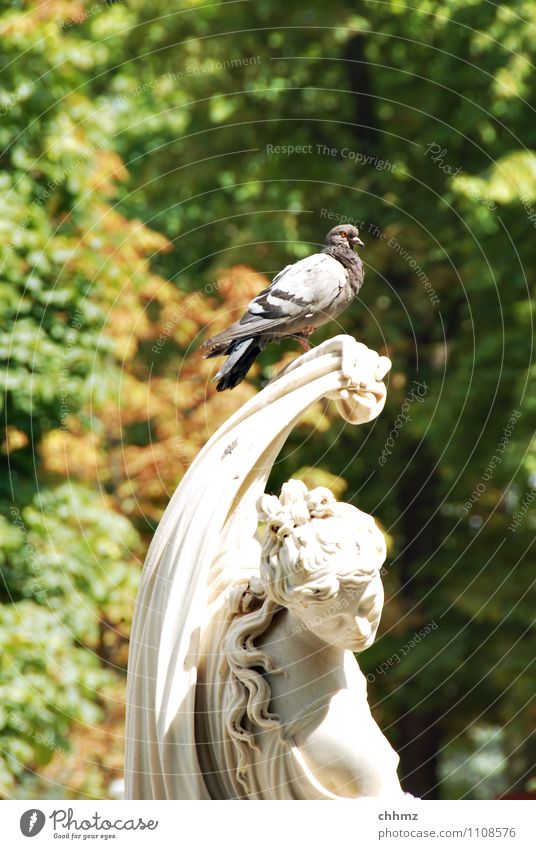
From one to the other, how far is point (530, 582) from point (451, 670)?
1390mm

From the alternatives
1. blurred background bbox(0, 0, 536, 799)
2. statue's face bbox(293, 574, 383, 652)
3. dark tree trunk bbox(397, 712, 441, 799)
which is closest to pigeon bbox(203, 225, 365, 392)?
statue's face bbox(293, 574, 383, 652)

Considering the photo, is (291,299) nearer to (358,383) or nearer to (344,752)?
(358,383)

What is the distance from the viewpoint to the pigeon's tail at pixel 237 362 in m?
4.57

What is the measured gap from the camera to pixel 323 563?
3.22 meters

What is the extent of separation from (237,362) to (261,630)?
139cm

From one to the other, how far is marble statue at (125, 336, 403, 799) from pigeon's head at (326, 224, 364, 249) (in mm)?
1749

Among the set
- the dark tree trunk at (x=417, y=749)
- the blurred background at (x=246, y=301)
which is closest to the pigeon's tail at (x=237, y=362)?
the blurred background at (x=246, y=301)

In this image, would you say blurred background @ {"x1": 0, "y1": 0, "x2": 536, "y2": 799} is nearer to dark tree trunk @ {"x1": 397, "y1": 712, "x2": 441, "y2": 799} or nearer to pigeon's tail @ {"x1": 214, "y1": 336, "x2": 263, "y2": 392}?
dark tree trunk @ {"x1": 397, "y1": 712, "x2": 441, "y2": 799}

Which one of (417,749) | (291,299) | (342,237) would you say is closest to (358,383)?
(291,299)

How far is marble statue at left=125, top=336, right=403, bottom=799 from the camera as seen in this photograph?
328 cm

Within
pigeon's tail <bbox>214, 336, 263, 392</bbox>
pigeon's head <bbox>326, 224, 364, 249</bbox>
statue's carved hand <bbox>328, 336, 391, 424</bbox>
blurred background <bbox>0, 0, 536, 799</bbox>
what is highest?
blurred background <bbox>0, 0, 536, 799</bbox>

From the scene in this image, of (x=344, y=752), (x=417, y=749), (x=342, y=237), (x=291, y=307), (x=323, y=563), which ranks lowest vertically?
(x=344, y=752)
